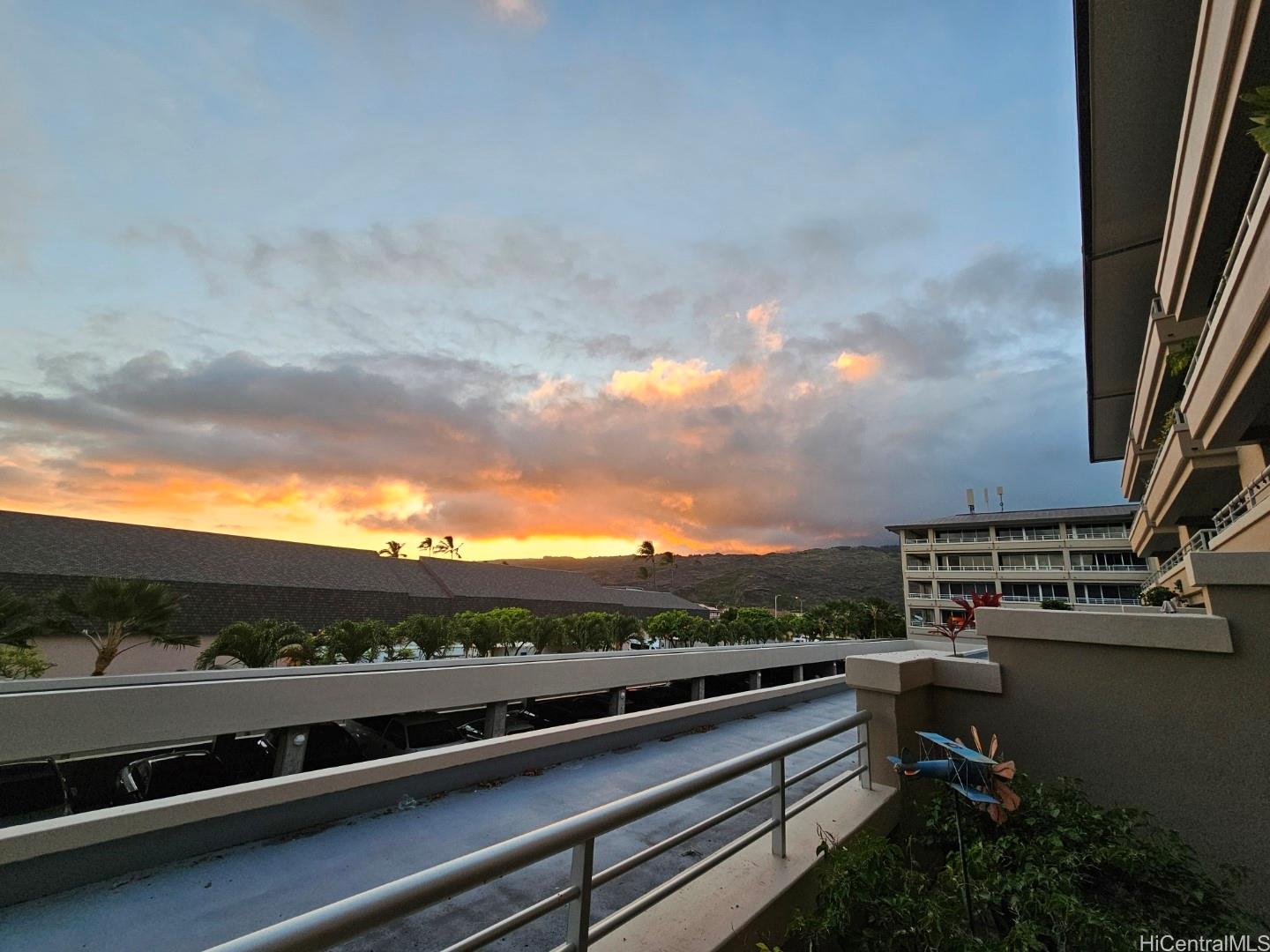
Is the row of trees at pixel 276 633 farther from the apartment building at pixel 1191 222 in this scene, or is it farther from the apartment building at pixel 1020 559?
the apartment building at pixel 1020 559

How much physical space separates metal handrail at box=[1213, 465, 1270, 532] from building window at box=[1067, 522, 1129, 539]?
48787 millimetres

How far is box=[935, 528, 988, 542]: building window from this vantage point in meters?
55.9

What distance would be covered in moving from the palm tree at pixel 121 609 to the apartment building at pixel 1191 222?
23785mm

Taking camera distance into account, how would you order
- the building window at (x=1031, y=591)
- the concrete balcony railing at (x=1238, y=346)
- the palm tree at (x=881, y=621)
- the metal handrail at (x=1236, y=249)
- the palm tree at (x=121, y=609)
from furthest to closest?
the building window at (x=1031, y=591), the palm tree at (x=881, y=621), the palm tree at (x=121, y=609), the concrete balcony railing at (x=1238, y=346), the metal handrail at (x=1236, y=249)

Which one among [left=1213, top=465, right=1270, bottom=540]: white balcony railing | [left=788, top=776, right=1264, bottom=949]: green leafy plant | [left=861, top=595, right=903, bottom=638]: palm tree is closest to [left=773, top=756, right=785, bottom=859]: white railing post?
[left=788, top=776, right=1264, bottom=949]: green leafy plant

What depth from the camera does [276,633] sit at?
13.2 metres

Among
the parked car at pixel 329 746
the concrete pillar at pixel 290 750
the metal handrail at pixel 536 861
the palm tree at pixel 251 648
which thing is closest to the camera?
the metal handrail at pixel 536 861

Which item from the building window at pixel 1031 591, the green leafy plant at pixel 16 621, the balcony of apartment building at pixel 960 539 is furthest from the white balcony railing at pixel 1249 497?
the balcony of apartment building at pixel 960 539

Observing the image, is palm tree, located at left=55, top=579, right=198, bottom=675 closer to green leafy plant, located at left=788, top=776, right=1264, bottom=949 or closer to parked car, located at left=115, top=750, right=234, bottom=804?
parked car, located at left=115, top=750, right=234, bottom=804

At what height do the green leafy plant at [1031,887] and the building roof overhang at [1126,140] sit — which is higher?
the building roof overhang at [1126,140]

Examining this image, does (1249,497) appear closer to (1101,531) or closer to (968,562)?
(1101,531)

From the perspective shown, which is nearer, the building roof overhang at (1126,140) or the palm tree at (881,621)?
the building roof overhang at (1126,140)

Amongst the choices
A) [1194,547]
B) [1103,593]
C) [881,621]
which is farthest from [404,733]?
[1103,593]

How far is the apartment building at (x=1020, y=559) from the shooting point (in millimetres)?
48781
